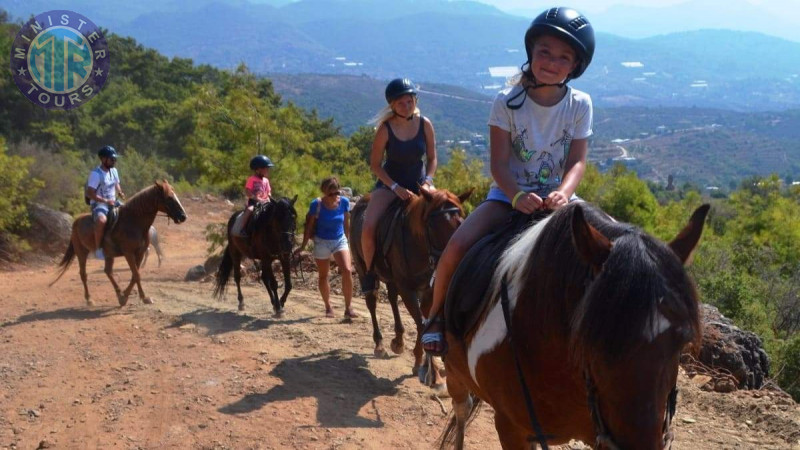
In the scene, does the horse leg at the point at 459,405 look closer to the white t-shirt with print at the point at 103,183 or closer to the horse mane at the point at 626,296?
the horse mane at the point at 626,296

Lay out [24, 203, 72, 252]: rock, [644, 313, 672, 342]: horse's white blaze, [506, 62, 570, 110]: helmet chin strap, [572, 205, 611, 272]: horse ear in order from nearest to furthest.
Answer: [644, 313, 672, 342]: horse's white blaze, [572, 205, 611, 272]: horse ear, [506, 62, 570, 110]: helmet chin strap, [24, 203, 72, 252]: rock

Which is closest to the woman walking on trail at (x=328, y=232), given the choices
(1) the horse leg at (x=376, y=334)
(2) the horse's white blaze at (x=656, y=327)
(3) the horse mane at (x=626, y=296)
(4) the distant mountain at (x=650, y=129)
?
(1) the horse leg at (x=376, y=334)

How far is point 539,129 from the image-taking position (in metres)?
3.87

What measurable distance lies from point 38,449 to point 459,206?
4.08m

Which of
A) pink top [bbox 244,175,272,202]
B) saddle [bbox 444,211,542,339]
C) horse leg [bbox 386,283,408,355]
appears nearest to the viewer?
saddle [bbox 444,211,542,339]

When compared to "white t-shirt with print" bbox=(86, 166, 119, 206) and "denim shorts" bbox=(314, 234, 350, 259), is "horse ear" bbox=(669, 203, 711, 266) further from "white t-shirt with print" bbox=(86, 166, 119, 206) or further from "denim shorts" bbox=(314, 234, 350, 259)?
"white t-shirt with print" bbox=(86, 166, 119, 206)

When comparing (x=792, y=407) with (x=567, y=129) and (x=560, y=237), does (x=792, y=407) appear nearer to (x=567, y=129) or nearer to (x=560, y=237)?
(x=567, y=129)

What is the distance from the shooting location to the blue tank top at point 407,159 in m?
7.25

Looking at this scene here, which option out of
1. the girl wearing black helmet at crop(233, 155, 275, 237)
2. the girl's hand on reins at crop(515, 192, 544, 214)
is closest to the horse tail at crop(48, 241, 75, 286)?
the girl wearing black helmet at crop(233, 155, 275, 237)

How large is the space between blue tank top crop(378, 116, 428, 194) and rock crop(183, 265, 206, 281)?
27.7 ft

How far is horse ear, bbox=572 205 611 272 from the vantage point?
2.52m

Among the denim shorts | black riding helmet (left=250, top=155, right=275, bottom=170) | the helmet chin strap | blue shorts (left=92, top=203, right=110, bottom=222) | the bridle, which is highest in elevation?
the helmet chin strap

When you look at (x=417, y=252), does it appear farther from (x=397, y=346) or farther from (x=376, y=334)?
(x=376, y=334)

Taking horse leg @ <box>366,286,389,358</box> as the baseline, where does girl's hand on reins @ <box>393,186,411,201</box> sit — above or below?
above
